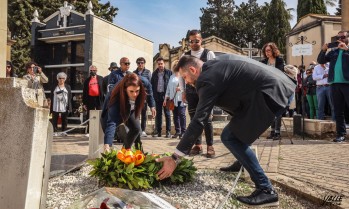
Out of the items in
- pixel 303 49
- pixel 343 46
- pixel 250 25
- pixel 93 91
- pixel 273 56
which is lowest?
pixel 93 91

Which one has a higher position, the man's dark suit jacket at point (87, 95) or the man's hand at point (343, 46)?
the man's hand at point (343, 46)

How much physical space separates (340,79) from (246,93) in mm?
4373

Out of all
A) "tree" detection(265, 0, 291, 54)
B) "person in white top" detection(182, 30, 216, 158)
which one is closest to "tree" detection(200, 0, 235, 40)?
"tree" detection(265, 0, 291, 54)

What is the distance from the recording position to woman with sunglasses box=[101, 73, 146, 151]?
460cm

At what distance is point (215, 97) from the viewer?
9.64 feet

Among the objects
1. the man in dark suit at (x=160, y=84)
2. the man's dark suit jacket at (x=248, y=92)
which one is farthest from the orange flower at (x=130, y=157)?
the man in dark suit at (x=160, y=84)

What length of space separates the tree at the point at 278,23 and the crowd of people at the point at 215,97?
109ft

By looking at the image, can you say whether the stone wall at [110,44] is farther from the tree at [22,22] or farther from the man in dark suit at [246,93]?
the tree at [22,22]

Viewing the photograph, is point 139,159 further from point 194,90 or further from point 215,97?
point 194,90

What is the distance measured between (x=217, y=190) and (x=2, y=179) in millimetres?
2101

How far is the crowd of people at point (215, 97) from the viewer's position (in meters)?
2.99

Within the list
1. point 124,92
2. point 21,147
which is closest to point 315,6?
point 124,92

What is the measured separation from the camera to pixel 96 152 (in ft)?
15.9

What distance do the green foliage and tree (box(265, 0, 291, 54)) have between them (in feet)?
127
